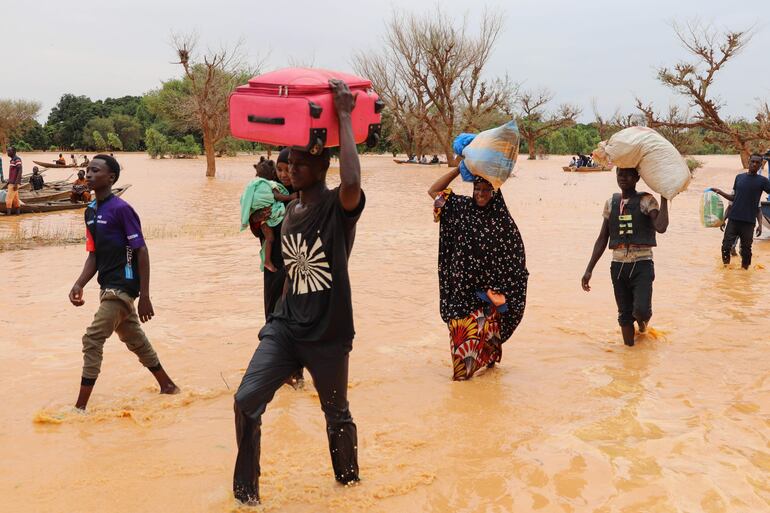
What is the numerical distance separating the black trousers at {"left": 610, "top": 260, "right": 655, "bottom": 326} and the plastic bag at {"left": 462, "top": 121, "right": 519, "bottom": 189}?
1.66 metres

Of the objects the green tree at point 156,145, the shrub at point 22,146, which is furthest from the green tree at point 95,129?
the green tree at point 156,145

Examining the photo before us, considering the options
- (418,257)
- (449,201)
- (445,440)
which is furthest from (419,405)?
(418,257)

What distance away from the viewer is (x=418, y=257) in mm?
A: 11211

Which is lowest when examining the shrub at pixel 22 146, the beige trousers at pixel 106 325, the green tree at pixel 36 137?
the beige trousers at pixel 106 325

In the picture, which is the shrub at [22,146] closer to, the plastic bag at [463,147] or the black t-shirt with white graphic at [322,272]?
the plastic bag at [463,147]

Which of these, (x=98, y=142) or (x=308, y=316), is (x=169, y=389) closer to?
(x=308, y=316)

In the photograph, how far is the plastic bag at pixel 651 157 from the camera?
5598mm

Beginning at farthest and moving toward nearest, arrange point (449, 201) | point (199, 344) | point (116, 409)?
point (199, 344)
point (449, 201)
point (116, 409)

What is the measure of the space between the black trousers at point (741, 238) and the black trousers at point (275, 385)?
8.17 metres

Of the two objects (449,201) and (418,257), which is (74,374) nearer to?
(449,201)

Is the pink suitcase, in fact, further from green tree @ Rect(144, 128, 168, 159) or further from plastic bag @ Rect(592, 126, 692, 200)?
green tree @ Rect(144, 128, 168, 159)

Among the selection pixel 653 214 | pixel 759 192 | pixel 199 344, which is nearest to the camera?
pixel 653 214

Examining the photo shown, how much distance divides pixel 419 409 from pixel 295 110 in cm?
249

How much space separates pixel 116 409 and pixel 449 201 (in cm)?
272
